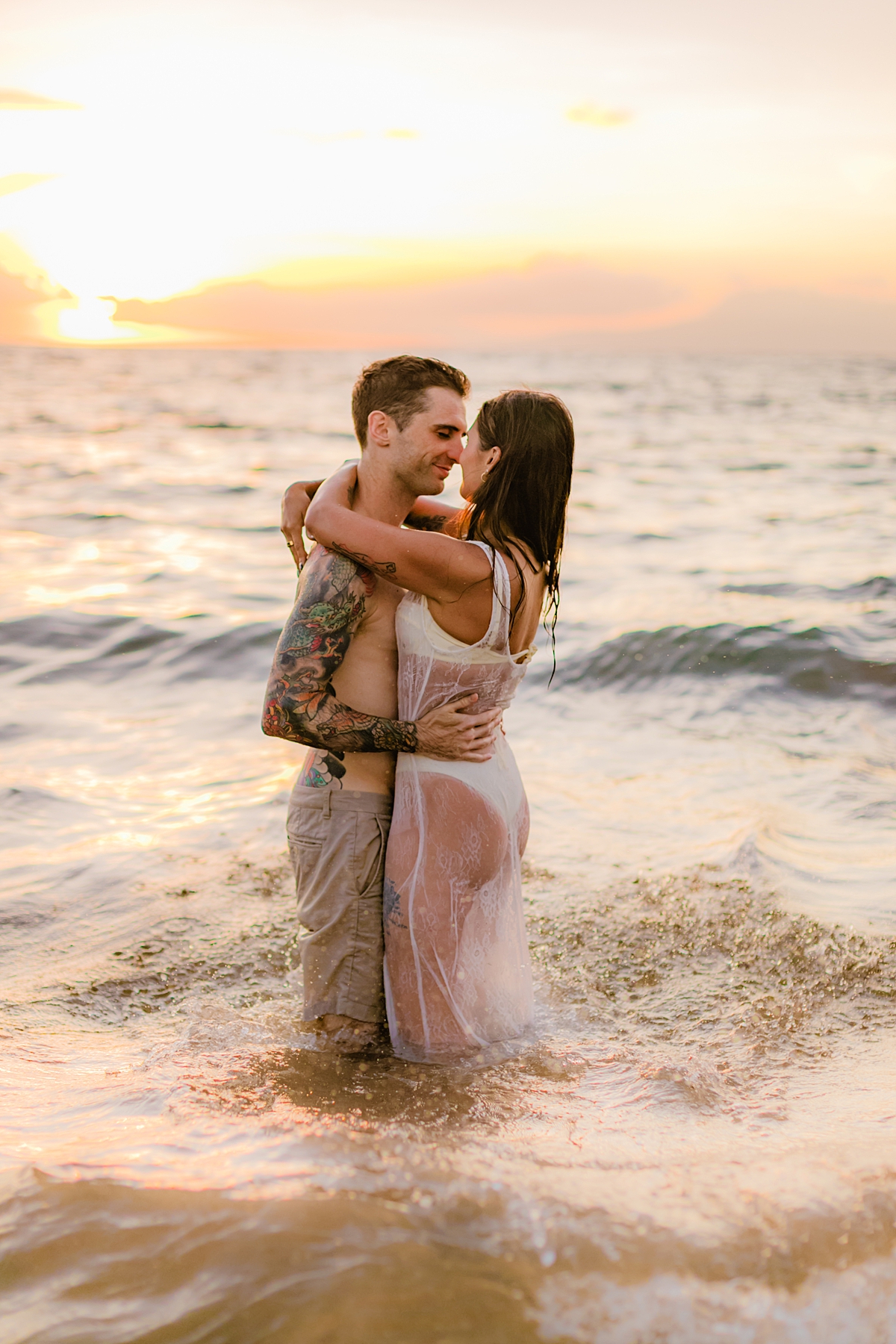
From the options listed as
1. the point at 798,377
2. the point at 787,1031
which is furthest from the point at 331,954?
the point at 798,377

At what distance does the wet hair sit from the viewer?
332 cm

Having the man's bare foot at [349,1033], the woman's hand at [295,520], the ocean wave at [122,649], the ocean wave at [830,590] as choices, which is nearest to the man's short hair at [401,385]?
the woman's hand at [295,520]

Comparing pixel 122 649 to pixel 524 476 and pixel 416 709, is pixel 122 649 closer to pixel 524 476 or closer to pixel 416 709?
pixel 416 709

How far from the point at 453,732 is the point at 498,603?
18.5 inches

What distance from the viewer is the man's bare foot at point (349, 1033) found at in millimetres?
A: 3781

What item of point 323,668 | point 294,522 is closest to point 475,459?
point 323,668

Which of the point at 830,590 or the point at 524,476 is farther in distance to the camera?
the point at 830,590

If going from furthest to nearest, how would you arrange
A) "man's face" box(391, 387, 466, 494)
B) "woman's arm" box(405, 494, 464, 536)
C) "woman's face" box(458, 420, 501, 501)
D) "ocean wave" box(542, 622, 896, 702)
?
"ocean wave" box(542, 622, 896, 702) < "woman's arm" box(405, 494, 464, 536) < "man's face" box(391, 387, 466, 494) < "woman's face" box(458, 420, 501, 501)

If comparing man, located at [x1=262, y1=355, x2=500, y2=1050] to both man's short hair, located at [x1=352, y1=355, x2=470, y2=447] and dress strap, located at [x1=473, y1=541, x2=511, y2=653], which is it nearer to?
man's short hair, located at [x1=352, y1=355, x2=470, y2=447]

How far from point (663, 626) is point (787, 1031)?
7055 mm

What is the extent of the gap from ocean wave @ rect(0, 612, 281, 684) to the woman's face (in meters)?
6.76

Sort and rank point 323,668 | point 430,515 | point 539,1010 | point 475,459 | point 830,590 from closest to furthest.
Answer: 1. point 475,459
2. point 323,668
3. point 430,515
4. point 539,1010
5. point 830,590

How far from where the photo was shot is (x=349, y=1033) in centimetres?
379

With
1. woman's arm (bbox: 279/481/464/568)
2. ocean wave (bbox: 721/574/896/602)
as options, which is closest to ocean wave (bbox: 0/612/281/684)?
woman's arm (bbox: 279/481/464/568)
